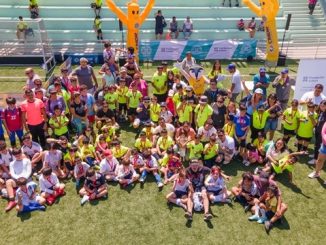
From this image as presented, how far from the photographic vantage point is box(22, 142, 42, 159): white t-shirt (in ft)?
32.8

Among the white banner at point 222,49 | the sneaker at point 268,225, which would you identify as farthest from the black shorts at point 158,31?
the sneaker at point 268,225

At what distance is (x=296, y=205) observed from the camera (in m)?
8.95

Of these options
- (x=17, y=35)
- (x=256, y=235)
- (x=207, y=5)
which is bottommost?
(x=256, y=235)

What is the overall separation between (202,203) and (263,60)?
12.8 metres

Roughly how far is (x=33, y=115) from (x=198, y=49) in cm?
1116

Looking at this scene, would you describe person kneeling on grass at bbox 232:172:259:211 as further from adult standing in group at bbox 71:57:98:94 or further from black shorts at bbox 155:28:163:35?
black shorts at bbox 155:28:163:35

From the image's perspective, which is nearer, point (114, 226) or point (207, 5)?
point (114, 226)

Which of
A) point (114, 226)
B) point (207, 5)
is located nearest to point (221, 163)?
point (114, 226)

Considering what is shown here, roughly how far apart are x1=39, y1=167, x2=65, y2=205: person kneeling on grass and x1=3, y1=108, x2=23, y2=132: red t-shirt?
205cm

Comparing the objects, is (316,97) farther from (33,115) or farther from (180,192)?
(33,115)

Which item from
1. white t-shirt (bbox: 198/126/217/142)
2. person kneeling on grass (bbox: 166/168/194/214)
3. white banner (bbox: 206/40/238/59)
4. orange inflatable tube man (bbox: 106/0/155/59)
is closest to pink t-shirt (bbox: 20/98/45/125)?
person kneeling on grass (bbox: 166/168/194/214)

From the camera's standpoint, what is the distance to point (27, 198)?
8.70 m

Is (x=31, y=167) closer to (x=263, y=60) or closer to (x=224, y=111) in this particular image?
(x=224, y=111)

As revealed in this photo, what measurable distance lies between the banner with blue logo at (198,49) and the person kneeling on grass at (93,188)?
1106cm
